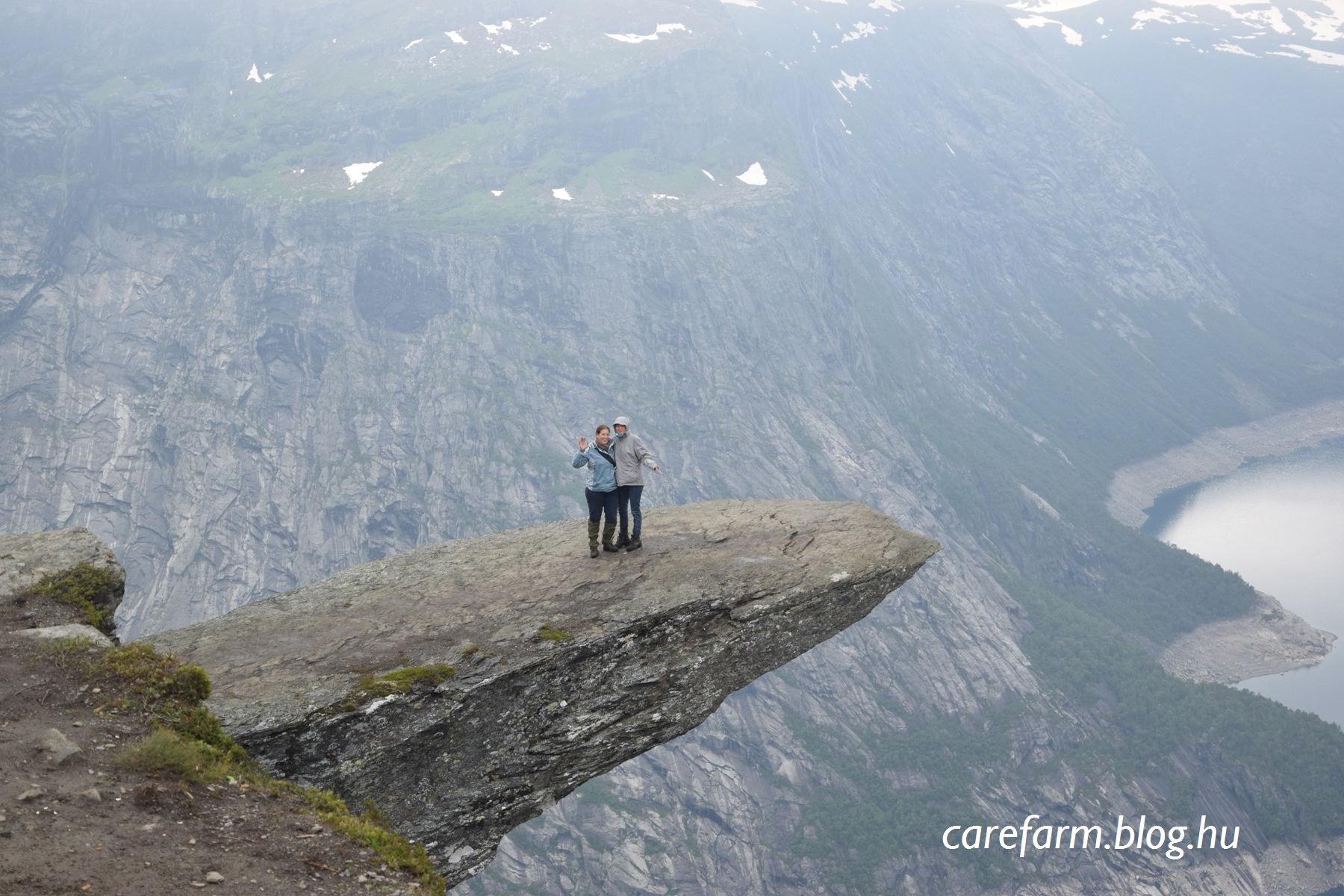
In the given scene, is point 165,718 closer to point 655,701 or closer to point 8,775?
point 8,775

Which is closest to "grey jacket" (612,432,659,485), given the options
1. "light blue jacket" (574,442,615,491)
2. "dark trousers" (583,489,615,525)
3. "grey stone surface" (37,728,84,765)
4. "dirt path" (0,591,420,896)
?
"light blue jacket" (574,442,615,491)

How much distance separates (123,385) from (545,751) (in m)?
195

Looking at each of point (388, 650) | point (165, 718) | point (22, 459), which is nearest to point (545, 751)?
point (388, 650)

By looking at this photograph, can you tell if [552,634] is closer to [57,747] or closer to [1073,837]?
[57,747]

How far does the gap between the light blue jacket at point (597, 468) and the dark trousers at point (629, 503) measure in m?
0.52

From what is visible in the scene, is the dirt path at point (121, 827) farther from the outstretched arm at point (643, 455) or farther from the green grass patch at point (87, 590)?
the outstretched arm at point (643, 455)

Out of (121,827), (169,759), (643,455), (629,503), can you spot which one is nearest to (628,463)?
(643,455)

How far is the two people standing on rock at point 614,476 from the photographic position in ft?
78.5

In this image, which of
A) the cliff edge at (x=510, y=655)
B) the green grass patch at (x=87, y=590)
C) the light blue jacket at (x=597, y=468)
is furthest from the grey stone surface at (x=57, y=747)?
the light blue jacket at (x=597, y=468)

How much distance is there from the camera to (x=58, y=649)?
57.6 feet

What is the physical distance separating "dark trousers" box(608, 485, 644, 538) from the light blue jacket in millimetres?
518

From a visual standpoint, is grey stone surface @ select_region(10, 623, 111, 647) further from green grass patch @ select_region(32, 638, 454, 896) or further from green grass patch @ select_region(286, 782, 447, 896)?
green grass patch @ select_region(286, 782, 447, 896)

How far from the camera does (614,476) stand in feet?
79.9

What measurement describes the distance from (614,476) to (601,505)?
4.00ft
